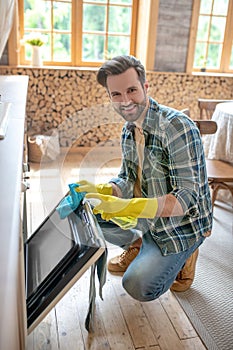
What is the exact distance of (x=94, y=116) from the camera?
2664 millimetres

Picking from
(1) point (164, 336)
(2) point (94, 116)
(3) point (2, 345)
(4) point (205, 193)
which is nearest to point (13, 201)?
(3) point (2, 345)

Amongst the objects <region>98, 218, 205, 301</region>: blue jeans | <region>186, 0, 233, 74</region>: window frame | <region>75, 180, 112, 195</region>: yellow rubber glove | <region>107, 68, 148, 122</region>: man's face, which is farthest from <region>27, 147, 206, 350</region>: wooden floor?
<region>186, 0, 233, 74</region>: window frame

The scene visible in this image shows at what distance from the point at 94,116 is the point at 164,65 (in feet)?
5.65

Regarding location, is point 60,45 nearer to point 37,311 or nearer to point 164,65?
point 164,65

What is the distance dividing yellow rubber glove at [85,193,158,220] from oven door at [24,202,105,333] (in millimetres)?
64

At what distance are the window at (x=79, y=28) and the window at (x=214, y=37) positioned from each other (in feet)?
2.58

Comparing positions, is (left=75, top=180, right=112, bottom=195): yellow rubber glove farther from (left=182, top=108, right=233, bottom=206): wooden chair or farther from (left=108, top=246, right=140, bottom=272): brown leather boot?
(left=182, top=108, right=233, bottom=206): wooden chair

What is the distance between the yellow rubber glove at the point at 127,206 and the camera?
4.52ft

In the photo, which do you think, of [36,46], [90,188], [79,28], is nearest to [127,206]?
[90,188]

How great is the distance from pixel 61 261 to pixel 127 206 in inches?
12.4

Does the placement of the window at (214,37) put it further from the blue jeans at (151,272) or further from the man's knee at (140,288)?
the man's knee at (140,288)

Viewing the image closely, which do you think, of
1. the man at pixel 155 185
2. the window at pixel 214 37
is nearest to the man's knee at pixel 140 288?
the man at pixel 155 185

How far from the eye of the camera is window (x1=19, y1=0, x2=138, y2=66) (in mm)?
3848

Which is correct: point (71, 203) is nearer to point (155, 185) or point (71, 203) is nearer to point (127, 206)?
point (127, 206)
